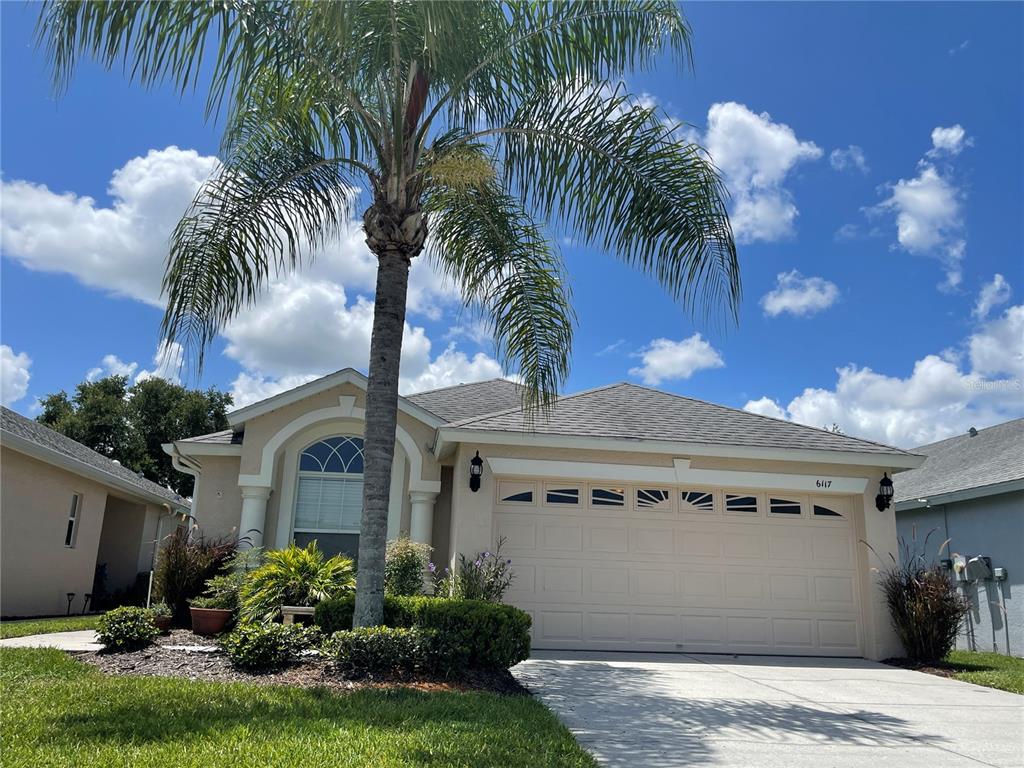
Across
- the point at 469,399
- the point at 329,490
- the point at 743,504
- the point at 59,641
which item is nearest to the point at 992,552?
the point at 743,504

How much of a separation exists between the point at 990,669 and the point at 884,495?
8.98 feet

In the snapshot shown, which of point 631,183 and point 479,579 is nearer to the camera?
point 631,183

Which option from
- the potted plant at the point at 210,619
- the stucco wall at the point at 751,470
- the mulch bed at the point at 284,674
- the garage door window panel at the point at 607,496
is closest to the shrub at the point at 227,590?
the potted plant at the point at 210,619

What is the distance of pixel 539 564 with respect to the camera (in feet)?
37.6

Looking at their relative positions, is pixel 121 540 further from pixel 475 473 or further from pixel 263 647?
pixel 263 647

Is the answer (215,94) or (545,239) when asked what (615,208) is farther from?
(215,94)

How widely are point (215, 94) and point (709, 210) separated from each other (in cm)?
520

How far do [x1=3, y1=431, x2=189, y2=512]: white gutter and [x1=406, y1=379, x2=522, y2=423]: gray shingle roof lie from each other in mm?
7202

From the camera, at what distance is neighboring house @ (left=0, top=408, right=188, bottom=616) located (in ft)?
46.4

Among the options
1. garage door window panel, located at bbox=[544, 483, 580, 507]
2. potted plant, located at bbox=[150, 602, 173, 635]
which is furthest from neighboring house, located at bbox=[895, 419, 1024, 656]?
potted plant, located at bbox=[150, 602, 173, 635]

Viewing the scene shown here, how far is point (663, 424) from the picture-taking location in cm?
1235

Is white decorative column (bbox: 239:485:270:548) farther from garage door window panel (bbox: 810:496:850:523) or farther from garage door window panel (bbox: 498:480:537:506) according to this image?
garage door window panel (bbox: 810:496:850:523)

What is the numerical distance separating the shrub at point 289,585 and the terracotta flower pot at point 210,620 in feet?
1.40

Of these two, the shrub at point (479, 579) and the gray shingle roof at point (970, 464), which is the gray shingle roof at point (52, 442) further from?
the gray shingle roof at point (970, 464)
